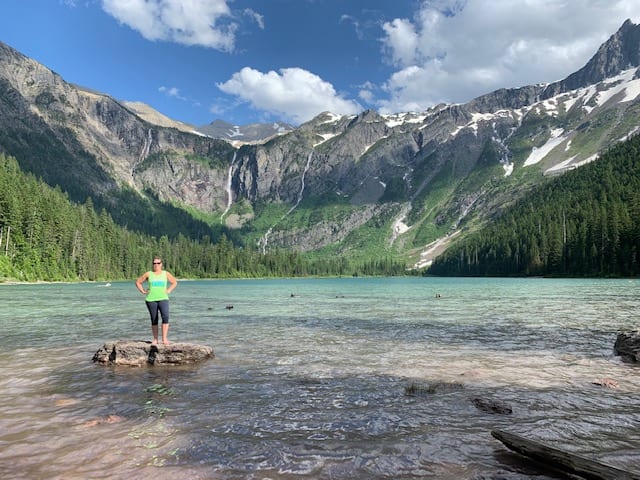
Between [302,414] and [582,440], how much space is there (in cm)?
689

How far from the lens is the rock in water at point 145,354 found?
18.2 metres

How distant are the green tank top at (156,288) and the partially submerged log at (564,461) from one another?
53.2 feet

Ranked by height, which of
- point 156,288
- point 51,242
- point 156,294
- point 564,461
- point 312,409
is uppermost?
point 51,242

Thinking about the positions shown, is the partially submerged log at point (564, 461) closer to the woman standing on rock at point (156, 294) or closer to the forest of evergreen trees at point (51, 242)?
the woman standing on rock at point (156, 294)

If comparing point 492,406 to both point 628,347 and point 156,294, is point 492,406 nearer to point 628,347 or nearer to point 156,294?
point 628,347

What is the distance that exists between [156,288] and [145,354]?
130 inches

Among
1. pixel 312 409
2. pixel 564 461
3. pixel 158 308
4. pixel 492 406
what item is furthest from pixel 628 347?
pixel 158 308

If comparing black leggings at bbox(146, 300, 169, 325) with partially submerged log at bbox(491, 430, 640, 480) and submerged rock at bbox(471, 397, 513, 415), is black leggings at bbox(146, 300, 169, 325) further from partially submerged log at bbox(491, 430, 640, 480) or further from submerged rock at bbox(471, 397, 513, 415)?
partially submerged log at bbox(491, 430, 640, 480)

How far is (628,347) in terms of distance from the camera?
1945 cm

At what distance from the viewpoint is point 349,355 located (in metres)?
20.7

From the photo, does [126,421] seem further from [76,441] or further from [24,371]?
[24,371]

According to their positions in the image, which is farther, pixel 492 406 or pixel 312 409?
pixel 312 409

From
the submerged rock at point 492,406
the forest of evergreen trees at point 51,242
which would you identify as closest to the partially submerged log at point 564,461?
the submerged rock at point 492,406

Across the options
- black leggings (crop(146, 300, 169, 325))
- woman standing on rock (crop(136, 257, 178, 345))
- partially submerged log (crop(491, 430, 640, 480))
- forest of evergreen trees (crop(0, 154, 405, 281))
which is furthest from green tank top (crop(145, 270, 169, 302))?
forest of evergreen trees (crop(0, 154, 405, 281))
